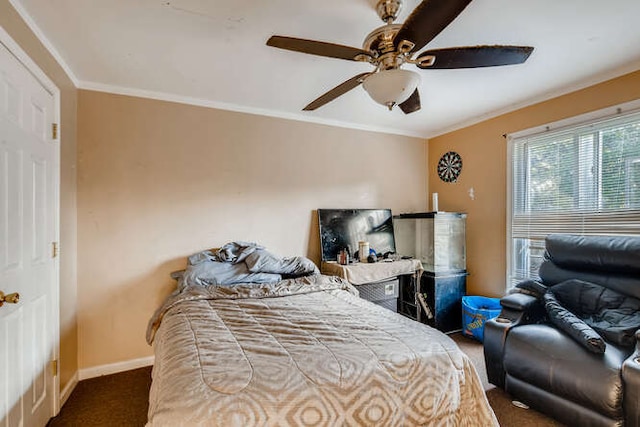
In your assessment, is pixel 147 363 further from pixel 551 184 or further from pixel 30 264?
pixel 551 184

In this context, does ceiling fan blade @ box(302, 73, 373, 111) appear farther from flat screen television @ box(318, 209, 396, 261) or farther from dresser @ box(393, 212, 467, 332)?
dresser @ box(393, 212, 467, 332)

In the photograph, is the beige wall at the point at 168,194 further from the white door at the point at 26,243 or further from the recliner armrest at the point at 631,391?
the recliner armrest at the point at 631,391

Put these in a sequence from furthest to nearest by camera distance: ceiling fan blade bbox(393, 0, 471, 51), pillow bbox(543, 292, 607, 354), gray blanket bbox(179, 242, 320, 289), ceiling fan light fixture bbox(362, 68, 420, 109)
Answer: gray blanket bbox(179, 242, 320, 289), pillow bbox(543, 292, 607, 354), ceiling fan light fixture bbox(362, 68, 420, 109), ceiling fan blade bbox(393, 0, 471, 51)

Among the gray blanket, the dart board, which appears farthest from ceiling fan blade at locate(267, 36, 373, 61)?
the dart board

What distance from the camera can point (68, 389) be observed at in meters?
2.35

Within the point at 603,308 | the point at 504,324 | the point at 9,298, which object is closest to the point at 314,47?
the point at 9,298

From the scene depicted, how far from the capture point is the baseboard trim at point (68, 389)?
7.33 ft

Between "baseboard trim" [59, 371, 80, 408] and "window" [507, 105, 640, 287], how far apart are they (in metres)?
3.94

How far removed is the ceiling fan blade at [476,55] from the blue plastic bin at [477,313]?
2415 mm

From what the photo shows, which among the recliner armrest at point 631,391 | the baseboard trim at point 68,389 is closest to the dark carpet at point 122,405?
the baseboard trim at point 68,389

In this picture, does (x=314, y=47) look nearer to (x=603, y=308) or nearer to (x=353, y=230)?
(x=353, y=230)

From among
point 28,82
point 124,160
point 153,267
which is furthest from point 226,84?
point 153,267

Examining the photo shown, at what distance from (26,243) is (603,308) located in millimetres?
3572

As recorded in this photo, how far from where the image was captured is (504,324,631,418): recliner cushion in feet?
5.48
